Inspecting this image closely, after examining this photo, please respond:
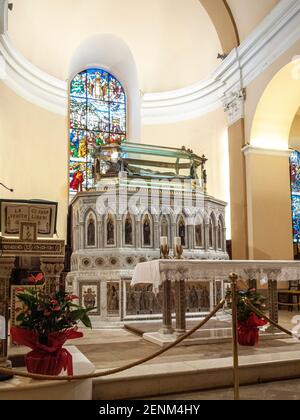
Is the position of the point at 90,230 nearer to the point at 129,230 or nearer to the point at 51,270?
the point at 129,230

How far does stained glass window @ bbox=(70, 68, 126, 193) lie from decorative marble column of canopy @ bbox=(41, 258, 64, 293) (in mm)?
8041

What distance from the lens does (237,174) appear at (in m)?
11.2

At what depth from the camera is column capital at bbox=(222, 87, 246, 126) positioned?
11.1 meters

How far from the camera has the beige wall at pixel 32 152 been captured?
10.7 m

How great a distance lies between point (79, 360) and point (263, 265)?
134 inches

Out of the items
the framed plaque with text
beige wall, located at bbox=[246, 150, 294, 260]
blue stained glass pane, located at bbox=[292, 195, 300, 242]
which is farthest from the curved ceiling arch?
the framed plaque with text

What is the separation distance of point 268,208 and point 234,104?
2.95 m

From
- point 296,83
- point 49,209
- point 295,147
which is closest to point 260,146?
point 296,83

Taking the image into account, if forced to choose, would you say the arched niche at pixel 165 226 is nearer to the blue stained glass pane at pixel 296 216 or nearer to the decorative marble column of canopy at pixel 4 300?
the decorative marble column of canopy at pixel 4 300

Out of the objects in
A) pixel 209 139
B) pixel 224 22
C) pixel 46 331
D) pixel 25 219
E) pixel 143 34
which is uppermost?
pixel 143 34

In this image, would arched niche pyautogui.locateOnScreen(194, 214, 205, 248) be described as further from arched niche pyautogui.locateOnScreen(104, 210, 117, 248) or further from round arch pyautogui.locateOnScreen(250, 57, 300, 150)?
round arch pyautogui.locateOnScreen(250, 57, 300, 150)

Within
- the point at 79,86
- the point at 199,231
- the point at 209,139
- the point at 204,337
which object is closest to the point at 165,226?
the point at 199,231

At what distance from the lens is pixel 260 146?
35.5 feet
